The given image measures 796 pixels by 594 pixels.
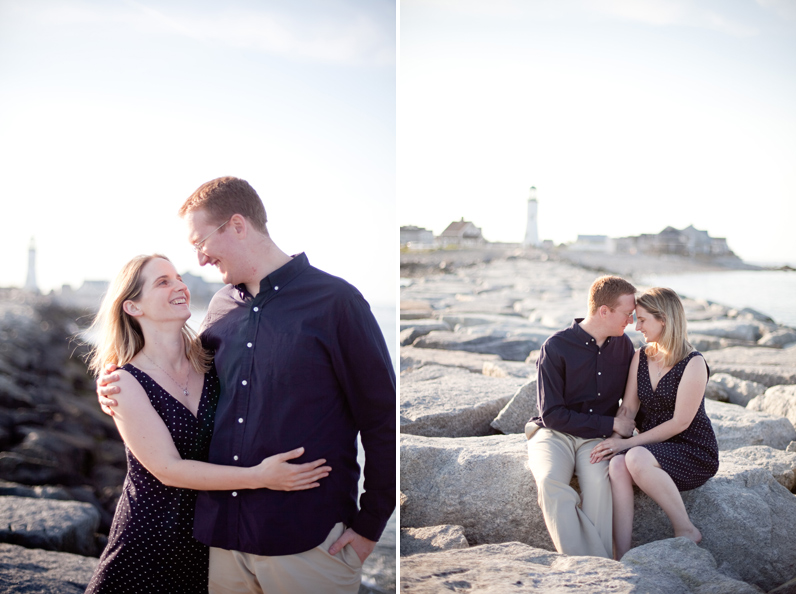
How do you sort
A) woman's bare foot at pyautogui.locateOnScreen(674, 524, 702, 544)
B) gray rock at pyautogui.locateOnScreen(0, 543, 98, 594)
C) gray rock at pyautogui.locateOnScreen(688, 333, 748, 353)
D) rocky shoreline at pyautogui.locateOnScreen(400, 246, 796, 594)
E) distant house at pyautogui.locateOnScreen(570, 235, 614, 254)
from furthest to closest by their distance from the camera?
gray rock at pyautogui.locateOnScreen(688, 333, 748, 353) < distant house at pyautogui.locateOnScreen(570, 235, 614, 254) < gray rock at pyautogui.locateOnScreen(0, 543, 98, 594) < woman's bare foot at pyautogui.locateOnScreen(674, 524, 702, 544) < rocky shoreline at pyautogui.locateOnScreen(400, 246, 796, 594)

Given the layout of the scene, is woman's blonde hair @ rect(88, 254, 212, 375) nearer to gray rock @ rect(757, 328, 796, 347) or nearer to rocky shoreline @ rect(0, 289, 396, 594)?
rocky shoreline @ rect(0, 289, 396, 594)

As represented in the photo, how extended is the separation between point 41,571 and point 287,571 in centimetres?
149

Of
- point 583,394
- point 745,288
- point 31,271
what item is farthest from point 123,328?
point 745,288

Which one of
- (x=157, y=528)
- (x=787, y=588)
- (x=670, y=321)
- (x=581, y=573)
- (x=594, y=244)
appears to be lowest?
(x=787, y=588)

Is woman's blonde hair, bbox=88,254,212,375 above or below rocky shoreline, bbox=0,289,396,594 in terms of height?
above

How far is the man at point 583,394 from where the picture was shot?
2.38m

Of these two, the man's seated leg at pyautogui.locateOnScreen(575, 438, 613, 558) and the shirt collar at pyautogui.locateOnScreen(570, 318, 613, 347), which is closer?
the man's seated leg at pyautogui.locateOnScreen(575, 438, 613, 558)

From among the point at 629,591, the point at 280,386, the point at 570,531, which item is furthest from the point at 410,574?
the point at 280,386

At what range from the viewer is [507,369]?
3.86 m

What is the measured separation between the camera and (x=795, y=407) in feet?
10.9

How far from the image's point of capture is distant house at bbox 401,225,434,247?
358 cm

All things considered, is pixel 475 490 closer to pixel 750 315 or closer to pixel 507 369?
pixel 507 369

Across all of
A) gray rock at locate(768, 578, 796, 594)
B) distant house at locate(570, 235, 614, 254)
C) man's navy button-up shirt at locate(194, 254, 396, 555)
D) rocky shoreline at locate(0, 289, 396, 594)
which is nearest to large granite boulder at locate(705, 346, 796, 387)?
distant house at locate(570, 235, 614, 254)

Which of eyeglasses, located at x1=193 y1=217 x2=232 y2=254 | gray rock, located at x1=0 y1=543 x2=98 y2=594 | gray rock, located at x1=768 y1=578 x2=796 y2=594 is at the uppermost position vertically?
eyeglasses, located at x1=193 y1=217 x2=232 y2=254
